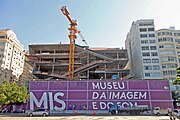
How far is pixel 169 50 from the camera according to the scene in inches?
2650

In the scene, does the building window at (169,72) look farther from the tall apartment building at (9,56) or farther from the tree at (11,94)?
the tall apartment building at (9,56)

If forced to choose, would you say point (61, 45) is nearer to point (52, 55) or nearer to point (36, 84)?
point (52, 55)

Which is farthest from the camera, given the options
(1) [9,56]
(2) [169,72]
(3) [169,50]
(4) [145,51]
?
(1) [9,56]

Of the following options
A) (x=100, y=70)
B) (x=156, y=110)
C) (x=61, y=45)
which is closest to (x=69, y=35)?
(x=61, y=45)

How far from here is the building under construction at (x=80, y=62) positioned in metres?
66.4

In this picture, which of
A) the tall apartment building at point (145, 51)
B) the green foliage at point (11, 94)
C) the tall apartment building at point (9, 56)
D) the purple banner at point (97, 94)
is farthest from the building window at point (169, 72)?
the tall apartment building at point (9, 56)

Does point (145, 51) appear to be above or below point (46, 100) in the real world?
above

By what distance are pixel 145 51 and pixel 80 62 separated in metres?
27.6

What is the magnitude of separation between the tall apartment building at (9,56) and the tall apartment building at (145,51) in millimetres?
56900

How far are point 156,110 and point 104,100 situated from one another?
1296 centimetres

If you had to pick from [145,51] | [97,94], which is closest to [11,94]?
[97,94]

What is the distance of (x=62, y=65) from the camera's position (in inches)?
2741

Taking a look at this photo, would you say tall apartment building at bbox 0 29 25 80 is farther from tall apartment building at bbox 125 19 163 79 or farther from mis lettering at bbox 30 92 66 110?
tall apartment building at bbox 125 19 163 79

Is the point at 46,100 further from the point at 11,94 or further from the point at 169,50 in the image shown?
the point at 169,50
